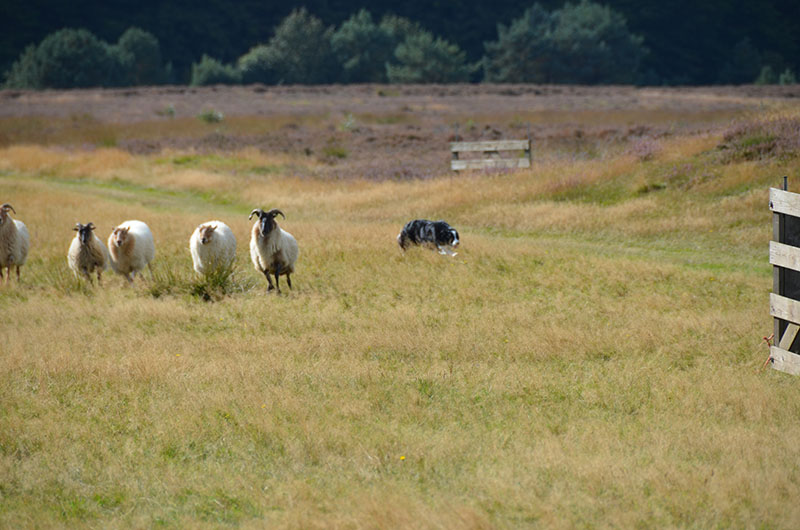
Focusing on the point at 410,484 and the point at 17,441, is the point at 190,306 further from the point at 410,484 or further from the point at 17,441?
the point at 410,484

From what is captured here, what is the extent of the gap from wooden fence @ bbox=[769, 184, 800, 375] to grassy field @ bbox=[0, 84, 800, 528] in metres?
0.26

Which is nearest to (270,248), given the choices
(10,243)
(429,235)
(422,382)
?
(429,235)

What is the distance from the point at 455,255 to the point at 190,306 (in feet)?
17.3

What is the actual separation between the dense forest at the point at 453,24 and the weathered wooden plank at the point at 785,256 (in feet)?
297

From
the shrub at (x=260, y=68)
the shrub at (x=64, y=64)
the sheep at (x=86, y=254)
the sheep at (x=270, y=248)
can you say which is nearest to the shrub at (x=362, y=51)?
the shrub at (x=260, y=68)

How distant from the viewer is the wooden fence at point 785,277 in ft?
27.4

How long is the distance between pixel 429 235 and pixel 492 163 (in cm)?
1026

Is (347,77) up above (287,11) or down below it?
below

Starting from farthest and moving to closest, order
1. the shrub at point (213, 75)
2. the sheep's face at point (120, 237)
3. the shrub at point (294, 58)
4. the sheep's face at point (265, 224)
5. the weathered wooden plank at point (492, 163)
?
the shrub at point (294, 58) → the shrub at point (213, 75) → the weathered wooden plank at point (492, 163) → the sheep's face at point (120, 237) → the sheep's face at point (265, 224)

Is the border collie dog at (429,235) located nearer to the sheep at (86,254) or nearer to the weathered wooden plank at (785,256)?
the sheep at (86,254)

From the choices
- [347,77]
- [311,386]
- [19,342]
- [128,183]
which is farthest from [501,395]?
[347,77]

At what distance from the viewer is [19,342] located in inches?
422

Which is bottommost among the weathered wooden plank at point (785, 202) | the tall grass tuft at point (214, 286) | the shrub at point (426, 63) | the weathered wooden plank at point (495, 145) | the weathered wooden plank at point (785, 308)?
the tall grass tuft at point (214, 286)

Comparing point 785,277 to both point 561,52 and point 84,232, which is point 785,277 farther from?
point 561,52
